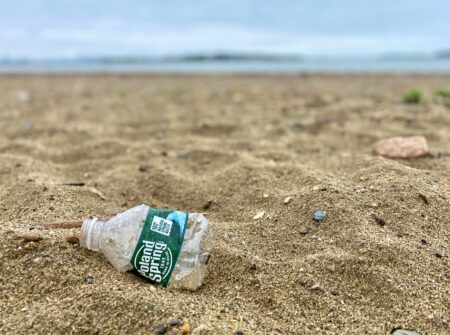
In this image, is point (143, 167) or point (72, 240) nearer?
point (72, 240)

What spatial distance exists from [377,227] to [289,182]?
650mm

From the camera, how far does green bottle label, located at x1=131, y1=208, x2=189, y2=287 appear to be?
1616 mm

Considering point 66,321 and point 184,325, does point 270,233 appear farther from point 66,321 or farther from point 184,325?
point 66,321

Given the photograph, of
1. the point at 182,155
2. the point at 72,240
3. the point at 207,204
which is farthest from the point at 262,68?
the point at 72,240

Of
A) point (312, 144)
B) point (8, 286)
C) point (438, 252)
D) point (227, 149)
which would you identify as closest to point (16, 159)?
point (227, 149)

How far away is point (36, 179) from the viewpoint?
2.58m

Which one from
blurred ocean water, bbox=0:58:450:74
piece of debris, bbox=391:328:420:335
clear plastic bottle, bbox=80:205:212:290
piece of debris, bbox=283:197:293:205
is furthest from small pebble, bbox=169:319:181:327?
blurred ocean water, bbox=0:58:450:74

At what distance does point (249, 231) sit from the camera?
2.04 metres

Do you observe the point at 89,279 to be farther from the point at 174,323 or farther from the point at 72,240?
the point at 174,323

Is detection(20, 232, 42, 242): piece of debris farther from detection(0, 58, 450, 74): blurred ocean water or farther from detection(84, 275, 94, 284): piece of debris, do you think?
detection(0, 58, 450, 74): blurred ocean water

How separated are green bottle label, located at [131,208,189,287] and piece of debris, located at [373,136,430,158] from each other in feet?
5.92

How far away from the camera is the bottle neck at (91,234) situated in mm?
1734

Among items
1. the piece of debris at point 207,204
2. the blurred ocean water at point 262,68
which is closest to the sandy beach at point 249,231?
the piece of debris at point 207,204

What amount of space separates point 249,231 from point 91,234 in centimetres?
69
